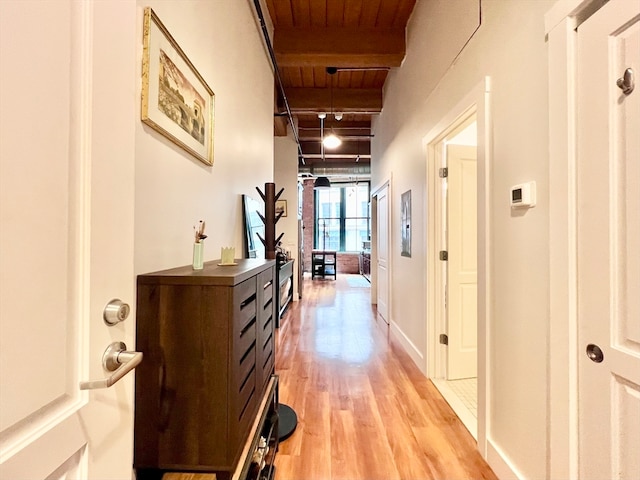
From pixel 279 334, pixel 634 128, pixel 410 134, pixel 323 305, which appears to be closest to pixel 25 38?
pixel 634 128

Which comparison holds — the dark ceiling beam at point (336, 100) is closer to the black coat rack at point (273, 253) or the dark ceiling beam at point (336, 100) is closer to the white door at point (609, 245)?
the black coat rack at point (273, 253)

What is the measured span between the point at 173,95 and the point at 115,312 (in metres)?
1.01

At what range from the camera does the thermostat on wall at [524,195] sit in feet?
4.63

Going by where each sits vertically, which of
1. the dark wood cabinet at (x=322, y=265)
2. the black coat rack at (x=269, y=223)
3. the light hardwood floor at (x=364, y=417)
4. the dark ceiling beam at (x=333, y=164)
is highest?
the dark ceiling beam at (x=333, y=164)

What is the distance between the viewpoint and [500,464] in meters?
1.65

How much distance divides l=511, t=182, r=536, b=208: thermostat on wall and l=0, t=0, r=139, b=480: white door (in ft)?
5.19

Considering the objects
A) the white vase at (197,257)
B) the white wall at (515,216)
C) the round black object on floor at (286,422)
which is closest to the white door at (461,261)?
the white wall at (515,216)

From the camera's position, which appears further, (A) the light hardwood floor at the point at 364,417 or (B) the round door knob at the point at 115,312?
(A) the light hardwood floor at the point at 364,417

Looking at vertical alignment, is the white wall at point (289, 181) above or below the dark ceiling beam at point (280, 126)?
below

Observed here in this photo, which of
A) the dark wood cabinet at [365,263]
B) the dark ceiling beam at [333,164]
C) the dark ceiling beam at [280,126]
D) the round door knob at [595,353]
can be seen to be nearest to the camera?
the round door knob at [595,353]

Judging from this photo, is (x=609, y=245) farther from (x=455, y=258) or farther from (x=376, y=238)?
(x=376, y=238)

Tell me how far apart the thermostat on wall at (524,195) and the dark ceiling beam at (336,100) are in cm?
397

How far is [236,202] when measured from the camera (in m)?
2.21

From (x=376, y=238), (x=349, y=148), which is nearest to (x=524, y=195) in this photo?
(x=376, y=238)
